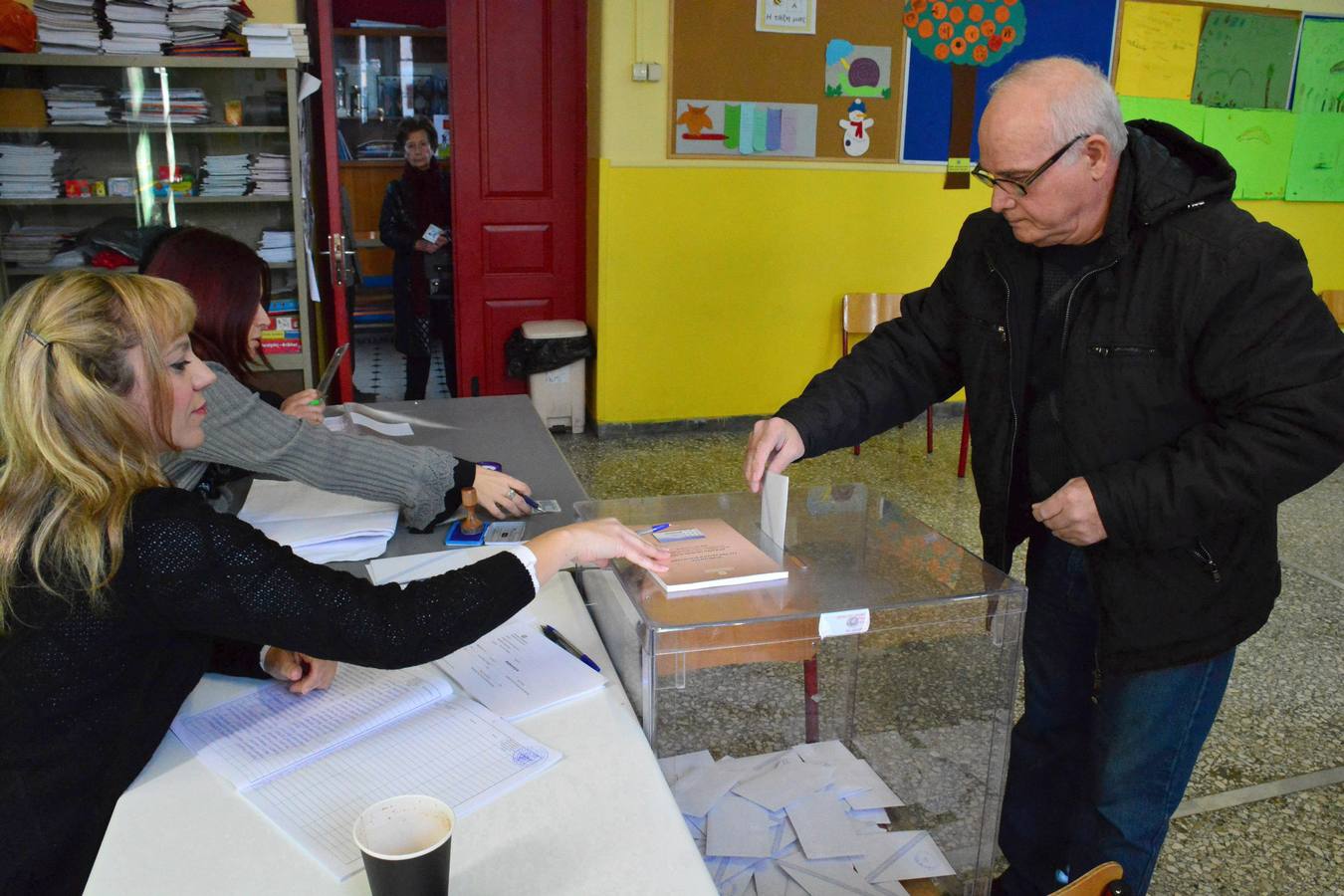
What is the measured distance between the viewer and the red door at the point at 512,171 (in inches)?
190

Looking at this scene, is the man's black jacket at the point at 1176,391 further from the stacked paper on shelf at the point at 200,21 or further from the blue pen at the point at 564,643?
the stacked paper on shelf at the point at 200,21

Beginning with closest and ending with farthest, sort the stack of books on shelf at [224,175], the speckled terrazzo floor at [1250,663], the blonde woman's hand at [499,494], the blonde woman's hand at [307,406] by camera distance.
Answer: the blonde woman's hand at [499,494]
the speckled terrazzo floor at [1250,663]
the blonde woman's hand at [307,406]
the stack of books on shelf at [224,175]

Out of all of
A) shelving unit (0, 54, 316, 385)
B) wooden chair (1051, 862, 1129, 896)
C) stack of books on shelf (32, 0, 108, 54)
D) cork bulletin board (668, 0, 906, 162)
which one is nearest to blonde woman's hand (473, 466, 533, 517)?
wooden chair (1051, 862, 1129, 896)

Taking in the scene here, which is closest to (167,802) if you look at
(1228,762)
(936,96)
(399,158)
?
(1228,762)

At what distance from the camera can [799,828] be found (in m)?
1.50

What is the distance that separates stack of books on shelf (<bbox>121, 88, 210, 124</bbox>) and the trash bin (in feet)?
5.54

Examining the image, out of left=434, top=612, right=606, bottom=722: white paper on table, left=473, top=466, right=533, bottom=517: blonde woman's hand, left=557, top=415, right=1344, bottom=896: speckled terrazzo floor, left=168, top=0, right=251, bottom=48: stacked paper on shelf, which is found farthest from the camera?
left=168, top=0, right=251, bottom=48: stacked paper on shelf

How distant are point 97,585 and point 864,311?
4.41 meters

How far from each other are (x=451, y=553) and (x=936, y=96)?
4250 millimetres

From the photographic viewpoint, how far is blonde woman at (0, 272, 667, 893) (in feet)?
3.39

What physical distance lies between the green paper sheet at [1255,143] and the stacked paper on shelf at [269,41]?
457 centimetres

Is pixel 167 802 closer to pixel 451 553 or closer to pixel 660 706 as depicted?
pixel 660 706

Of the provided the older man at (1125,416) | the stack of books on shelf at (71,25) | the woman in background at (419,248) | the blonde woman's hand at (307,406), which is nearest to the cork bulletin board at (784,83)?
the woman in background at (419,248)

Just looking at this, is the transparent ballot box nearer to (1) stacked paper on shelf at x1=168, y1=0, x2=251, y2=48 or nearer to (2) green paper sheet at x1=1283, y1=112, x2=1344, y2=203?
(1) stacked paper on shelf at x1=168, y1=0, x2=251, y2=48
